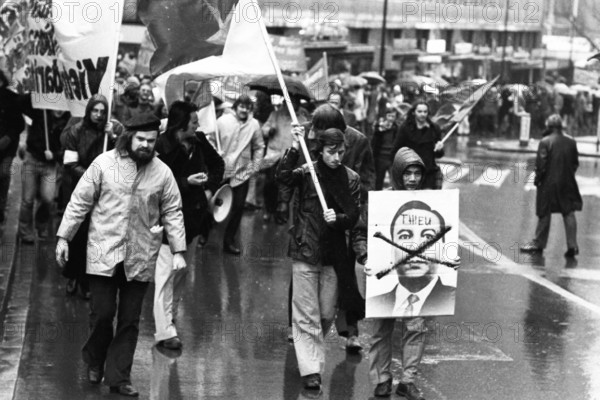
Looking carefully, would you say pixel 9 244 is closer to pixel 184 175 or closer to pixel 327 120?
pixel 184 175

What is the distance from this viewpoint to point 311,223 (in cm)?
879

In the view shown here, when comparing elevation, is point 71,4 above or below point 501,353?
above

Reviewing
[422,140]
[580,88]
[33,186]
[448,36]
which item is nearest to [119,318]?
[33,186]

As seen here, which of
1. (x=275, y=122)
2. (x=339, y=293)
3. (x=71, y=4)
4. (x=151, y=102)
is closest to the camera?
(x=339, y=293)

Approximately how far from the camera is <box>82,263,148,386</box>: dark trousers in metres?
8.23

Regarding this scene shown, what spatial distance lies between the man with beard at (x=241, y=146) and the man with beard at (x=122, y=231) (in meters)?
5.93

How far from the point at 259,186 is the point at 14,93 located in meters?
5.96

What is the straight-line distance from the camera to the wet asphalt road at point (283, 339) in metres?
8.67

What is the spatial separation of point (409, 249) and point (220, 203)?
137 inches

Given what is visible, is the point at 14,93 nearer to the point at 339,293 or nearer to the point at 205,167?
the point at 205,167

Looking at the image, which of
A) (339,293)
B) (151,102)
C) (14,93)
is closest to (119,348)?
(339,293)

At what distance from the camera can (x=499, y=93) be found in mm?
44375

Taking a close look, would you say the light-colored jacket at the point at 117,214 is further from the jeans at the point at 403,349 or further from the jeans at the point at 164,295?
the jeans at the point at 403,349

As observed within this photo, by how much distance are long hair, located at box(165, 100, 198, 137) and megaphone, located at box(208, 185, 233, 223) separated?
1.59 metres
